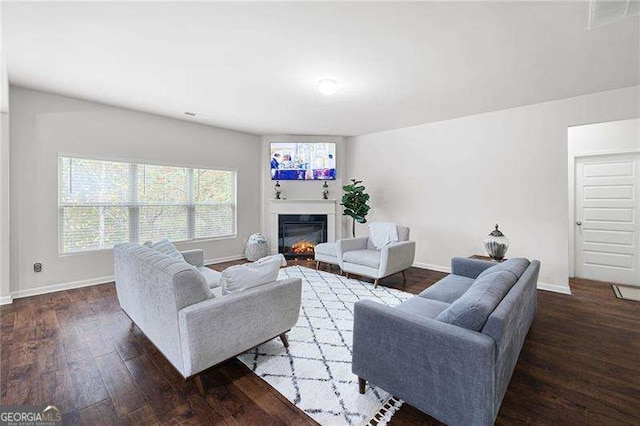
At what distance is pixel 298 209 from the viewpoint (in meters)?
5.77

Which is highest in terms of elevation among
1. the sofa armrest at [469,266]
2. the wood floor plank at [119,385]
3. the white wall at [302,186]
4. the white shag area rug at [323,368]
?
the white wall at [302,186]

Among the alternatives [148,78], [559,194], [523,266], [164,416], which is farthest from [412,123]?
[164,416]

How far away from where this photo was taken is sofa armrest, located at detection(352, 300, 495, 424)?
4.04ft

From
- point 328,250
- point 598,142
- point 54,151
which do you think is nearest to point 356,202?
point 328,250

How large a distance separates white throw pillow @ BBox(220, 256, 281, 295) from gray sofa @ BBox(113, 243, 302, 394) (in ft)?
0.18

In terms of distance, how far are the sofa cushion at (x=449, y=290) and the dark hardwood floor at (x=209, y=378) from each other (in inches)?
25.0

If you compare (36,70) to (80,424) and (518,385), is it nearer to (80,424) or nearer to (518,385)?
(80,424)

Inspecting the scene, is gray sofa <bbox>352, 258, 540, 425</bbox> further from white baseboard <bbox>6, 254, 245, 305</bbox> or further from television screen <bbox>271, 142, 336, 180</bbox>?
television screen <bbox>271, 142, 336, 180</bbox>

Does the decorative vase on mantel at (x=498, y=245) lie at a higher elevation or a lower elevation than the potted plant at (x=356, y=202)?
lower

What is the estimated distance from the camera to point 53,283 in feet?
12.0

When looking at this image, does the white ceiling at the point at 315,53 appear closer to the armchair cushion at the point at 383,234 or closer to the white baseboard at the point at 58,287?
the armchair cushion at the point at 383,234

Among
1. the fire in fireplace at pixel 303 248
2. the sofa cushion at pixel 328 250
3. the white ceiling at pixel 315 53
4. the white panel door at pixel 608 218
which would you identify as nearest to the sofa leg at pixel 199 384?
the white ceiling at pixel 315 53

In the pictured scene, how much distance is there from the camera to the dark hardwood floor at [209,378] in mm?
1566

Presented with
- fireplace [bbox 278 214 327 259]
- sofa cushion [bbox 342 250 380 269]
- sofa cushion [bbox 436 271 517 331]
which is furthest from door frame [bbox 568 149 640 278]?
fireplace [bbox 278 214 327 259]
